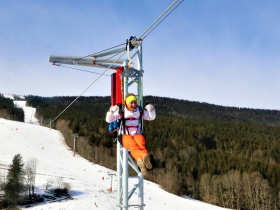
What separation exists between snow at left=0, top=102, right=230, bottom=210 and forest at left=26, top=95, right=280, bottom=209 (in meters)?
7.53

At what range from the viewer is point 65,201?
28.6 meters

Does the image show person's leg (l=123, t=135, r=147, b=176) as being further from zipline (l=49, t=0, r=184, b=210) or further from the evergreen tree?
the evergreen tree

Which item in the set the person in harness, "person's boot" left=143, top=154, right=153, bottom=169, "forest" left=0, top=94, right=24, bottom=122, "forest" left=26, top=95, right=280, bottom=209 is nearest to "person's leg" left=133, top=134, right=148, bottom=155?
the person in harness

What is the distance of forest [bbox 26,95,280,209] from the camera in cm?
5009

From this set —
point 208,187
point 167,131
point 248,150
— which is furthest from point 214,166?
point 167,131

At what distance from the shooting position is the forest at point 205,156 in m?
50.1

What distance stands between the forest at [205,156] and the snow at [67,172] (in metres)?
7.53

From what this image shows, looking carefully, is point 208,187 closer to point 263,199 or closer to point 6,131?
point 263,199

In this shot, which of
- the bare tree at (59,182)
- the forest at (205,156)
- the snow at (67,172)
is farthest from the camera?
the forest at (205,156)

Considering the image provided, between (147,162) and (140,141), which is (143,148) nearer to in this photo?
(140,141)

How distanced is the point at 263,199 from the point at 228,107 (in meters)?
129

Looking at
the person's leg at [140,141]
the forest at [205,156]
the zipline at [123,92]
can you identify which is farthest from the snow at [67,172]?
the person's leg at [140,141]

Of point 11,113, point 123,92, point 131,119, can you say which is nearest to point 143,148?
point 131,119

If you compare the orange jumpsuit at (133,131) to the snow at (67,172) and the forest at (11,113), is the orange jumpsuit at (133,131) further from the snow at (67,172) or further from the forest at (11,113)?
the forest at (11,113)
